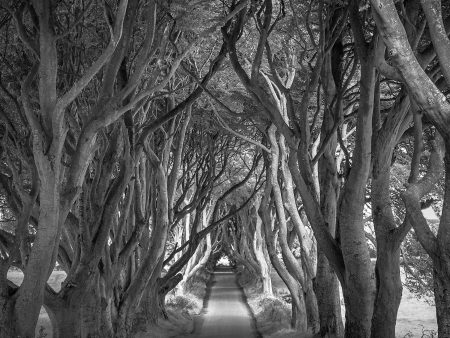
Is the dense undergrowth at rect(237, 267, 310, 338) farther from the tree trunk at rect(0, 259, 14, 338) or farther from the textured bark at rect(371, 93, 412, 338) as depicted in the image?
the tree trunk at rect(0, 259, 14, 338)

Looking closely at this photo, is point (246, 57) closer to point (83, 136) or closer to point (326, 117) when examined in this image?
point (326, 117)

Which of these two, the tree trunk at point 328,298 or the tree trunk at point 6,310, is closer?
the tree trunk at point 6,310

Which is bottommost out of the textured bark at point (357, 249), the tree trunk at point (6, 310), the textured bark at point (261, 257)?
the tree trunk at point (6, 310)

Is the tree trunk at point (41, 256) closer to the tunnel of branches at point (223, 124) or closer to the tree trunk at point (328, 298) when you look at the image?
the tunnel of branches at point (223, 124)

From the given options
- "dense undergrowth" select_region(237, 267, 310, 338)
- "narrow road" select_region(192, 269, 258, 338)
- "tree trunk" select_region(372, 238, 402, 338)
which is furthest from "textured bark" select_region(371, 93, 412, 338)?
"narrow road" select_region(192, 269, 258, 338)

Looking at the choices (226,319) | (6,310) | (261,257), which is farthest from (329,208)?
(261,257)

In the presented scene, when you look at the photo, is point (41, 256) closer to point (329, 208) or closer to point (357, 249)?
point (357, 249)

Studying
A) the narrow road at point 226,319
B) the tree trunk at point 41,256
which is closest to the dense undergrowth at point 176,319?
the narrow road at point 226,319

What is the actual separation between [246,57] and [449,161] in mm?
8129

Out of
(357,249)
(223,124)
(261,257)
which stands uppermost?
(223,124)

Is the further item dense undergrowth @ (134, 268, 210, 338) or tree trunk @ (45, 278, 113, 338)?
dense undergrowth @ (134, 268, 210, 338)

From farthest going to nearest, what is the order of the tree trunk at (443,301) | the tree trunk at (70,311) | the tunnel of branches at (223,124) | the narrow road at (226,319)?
the narrow road at (226,319)
the tree trunk at (70,311)
the tunnel of branches at (223,124)
the tree trunk at (443,301)

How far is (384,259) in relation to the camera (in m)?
6.86

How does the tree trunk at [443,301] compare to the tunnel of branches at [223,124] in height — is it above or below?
below
